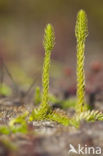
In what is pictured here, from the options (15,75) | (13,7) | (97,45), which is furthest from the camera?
(13,7)

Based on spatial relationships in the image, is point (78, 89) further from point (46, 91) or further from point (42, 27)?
point (42, 27)

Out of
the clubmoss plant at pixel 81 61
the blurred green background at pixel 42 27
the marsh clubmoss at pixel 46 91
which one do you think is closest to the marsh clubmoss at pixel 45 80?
the marsh clubmoss at pixel 46 91

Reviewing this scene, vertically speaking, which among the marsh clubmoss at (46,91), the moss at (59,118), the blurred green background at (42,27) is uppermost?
the blurred green background at (42,27)

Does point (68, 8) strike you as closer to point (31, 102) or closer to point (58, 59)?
point (58, 59)

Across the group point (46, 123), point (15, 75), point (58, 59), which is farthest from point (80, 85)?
point (58, 59)

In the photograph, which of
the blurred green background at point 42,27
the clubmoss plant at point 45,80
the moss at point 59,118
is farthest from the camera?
the blurred green background at point 42,27

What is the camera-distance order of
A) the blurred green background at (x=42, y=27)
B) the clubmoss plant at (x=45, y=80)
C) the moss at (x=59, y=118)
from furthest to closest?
the blurred green background at (x=42, y=27) → the clubmoss plant at (x=45, y=80) → the moss at (x=59, y=118)

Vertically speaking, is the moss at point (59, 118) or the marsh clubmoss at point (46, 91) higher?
the marsh clubmoss at point (46, 91)

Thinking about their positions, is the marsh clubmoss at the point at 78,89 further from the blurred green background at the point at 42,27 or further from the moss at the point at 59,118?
the blurred green background at the point at 42,27

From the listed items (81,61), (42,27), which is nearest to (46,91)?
(81,61)
